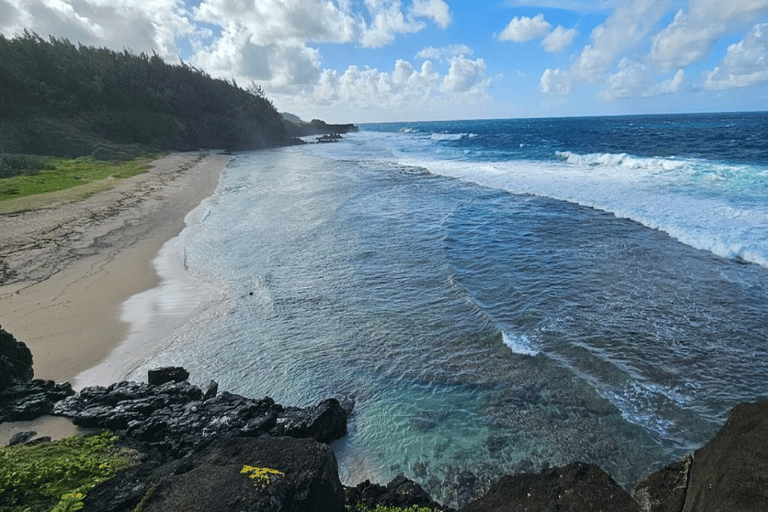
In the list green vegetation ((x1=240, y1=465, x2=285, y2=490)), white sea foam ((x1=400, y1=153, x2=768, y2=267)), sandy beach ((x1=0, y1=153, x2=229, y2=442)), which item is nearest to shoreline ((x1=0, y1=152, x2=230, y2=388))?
sandy beach ((x1=0, y1=153, x2=229, y2=442))

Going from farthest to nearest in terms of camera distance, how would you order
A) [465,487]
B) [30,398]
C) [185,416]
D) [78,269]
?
[78,269], [30,398], [185,416], [465,487]

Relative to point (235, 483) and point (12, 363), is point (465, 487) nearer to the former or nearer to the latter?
point (235, 483)

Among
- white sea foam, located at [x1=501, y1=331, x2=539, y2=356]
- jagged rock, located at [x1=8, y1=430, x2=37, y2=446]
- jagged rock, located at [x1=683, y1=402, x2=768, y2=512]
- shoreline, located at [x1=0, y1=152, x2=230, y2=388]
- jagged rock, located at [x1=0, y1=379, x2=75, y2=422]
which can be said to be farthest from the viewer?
shoreline, located at [x1=0, y1=152, x2=230, y2=388]

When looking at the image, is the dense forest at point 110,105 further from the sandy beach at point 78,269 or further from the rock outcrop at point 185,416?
the rock outcrop at point 185,416

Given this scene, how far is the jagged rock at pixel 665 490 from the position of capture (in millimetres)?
3598

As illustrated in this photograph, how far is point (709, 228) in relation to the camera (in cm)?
1627

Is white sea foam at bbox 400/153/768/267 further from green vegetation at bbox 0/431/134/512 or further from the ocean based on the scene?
green vegetation at bbox 0/431/134/512

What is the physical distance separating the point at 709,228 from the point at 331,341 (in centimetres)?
1638

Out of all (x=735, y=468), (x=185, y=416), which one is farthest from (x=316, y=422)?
(x=735, y=468)

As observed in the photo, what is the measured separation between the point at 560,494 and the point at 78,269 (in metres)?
15.8

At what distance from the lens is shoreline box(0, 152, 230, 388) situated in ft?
30.9

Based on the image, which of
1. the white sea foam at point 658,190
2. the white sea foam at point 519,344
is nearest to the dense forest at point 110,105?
the white sea foam at point 658,190

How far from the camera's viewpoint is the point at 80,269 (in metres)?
13.7

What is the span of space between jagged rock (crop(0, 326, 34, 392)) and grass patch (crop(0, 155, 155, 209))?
18.6 metres
